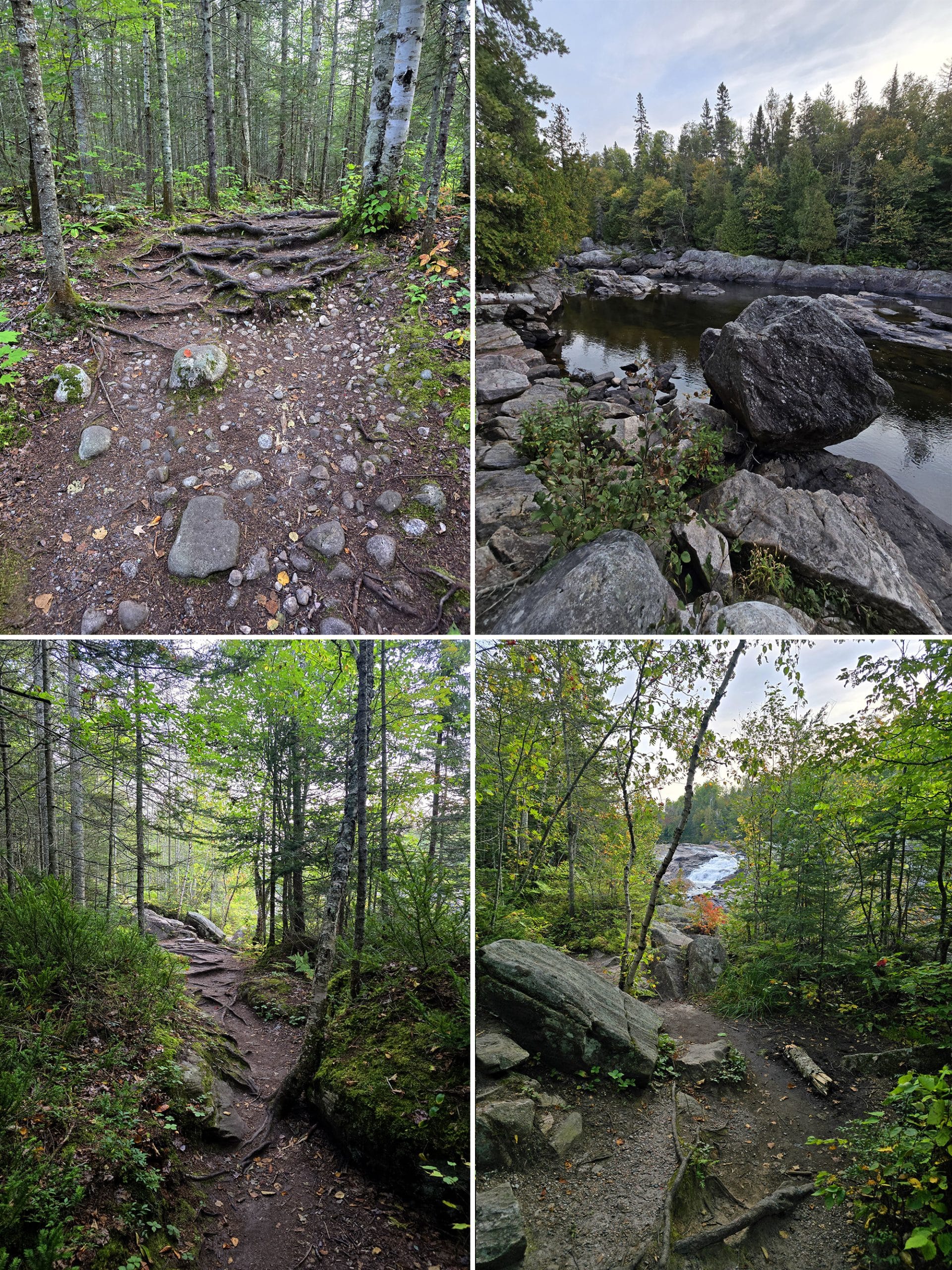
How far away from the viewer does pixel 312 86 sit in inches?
628

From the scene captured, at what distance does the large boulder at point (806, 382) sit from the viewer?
226 inches

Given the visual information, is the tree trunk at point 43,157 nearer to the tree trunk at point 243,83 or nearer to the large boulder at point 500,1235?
the large boulder at point 500,1235

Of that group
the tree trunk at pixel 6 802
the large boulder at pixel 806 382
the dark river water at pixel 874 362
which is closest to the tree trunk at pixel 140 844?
the tree trunk at pixel 6 802

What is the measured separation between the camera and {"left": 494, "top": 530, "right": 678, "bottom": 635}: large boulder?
3418 millimetres

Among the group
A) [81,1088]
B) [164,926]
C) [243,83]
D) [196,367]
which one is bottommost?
[164,926]

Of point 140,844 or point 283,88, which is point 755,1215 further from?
point 283,88

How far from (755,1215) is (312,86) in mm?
22496

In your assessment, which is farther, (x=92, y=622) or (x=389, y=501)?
(x=389, y=501)

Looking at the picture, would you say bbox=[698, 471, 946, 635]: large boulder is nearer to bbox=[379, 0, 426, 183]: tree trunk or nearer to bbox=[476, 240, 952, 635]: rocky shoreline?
bbox=[476, 240, 952, 635]: rocky shoreline

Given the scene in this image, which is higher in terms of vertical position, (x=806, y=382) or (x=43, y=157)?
(x=43, y=157)

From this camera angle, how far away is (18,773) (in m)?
6.46

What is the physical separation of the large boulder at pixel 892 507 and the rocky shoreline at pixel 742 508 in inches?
0.6

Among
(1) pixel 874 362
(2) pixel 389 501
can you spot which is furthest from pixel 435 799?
(1) pixel 874 362

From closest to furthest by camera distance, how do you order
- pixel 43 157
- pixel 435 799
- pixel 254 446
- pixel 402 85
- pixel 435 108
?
pixel 435 799 → pixel 254 446 → pixel 43 157 → pixel 402 85 → pixel 435 108
